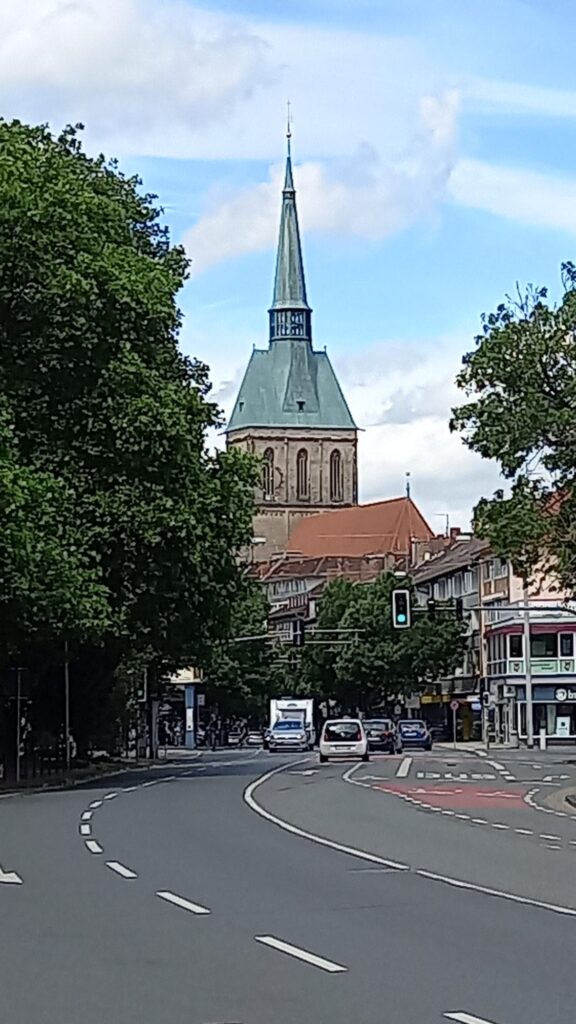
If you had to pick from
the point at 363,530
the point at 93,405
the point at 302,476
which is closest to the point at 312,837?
the point at 93,405

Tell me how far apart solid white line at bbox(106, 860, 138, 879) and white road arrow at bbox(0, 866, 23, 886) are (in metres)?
1.06

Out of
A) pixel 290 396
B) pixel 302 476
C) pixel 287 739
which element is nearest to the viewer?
pixel 287 739

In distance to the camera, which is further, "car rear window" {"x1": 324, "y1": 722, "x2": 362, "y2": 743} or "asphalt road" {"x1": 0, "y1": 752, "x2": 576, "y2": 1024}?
"car rear window" {"x1": 324, "y1": 722, "x2": 362, "y2": 743}

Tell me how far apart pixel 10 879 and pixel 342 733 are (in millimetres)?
45429

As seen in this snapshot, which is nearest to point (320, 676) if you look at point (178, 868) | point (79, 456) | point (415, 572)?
point (415, 572)

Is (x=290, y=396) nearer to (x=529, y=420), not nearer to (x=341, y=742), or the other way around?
(x=341, y=742)

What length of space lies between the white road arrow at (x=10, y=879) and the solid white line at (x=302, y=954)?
5557 mm

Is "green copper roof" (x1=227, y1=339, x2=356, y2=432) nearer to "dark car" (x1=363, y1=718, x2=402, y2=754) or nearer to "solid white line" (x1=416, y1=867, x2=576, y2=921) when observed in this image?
"dark car" (x1=363, y1=718, x2=402, y2=754)

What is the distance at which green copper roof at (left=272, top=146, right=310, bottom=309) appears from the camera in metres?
178

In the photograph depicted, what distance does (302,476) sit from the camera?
650ft

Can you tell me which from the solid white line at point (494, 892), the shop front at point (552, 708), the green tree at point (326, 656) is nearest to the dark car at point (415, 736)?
the shop front at point (552, 708)

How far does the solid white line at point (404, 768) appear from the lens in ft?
172

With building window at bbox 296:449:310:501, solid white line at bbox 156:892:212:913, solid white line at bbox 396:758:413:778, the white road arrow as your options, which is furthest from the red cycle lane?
building window at bbox 296:449:310:501

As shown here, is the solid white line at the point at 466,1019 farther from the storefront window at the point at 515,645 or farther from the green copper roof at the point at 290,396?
the green copper roof at the point at 290,396
